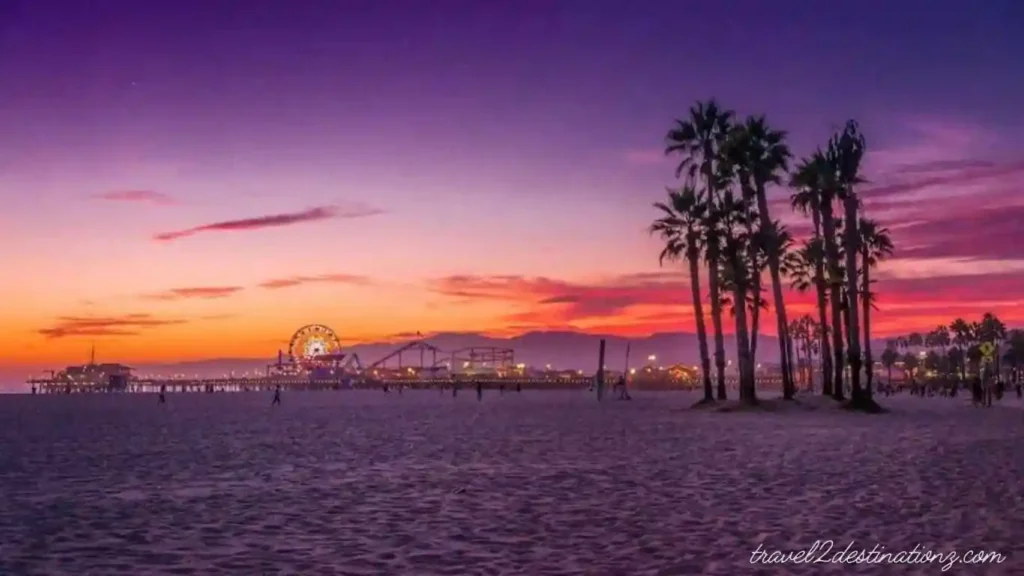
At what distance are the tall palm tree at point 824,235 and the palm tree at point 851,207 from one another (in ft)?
2.33

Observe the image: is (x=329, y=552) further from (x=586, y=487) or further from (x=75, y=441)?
(x=75, y=441)

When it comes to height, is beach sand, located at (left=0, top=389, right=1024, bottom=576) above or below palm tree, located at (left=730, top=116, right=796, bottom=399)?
below

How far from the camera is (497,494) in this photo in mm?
20484

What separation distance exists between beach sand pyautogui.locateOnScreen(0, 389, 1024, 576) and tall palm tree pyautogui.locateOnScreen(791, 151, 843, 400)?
76.2 ft

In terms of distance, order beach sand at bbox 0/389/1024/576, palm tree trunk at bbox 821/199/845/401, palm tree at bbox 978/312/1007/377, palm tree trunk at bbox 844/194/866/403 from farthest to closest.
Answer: palm tree at bbox 978/312/1007/377 → palm tree trunk at bbox 821/199/845/401 → palm tree trunk at bbox 844/194/866/403 → beach sand at bbox 0/389/1024/576

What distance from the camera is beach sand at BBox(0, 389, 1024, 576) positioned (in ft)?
43.2

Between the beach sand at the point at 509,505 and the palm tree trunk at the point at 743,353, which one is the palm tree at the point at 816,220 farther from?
the beach sand at the point at 509,505

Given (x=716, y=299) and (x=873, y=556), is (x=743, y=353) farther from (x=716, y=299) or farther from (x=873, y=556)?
(x=873, y=556)

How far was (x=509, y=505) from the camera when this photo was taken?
61.2 ft

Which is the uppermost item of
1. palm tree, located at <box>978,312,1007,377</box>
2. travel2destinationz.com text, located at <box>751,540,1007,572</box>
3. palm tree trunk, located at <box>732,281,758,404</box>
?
palm tree, located at <box>978,312,1007,377</box>

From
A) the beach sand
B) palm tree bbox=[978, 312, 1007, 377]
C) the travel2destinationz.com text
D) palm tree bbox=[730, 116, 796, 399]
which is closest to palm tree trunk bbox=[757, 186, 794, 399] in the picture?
palm tree bbox=[730, 116, 796, 399]

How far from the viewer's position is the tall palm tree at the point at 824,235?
57156mm

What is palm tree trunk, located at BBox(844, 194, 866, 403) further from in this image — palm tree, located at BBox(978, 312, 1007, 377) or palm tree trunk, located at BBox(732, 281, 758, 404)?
palm tree, located at BBox(978, 312, 1007, 377)

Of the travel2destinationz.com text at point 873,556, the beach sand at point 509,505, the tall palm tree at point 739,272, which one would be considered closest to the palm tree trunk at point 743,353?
the tall palm tree at point 739,272
